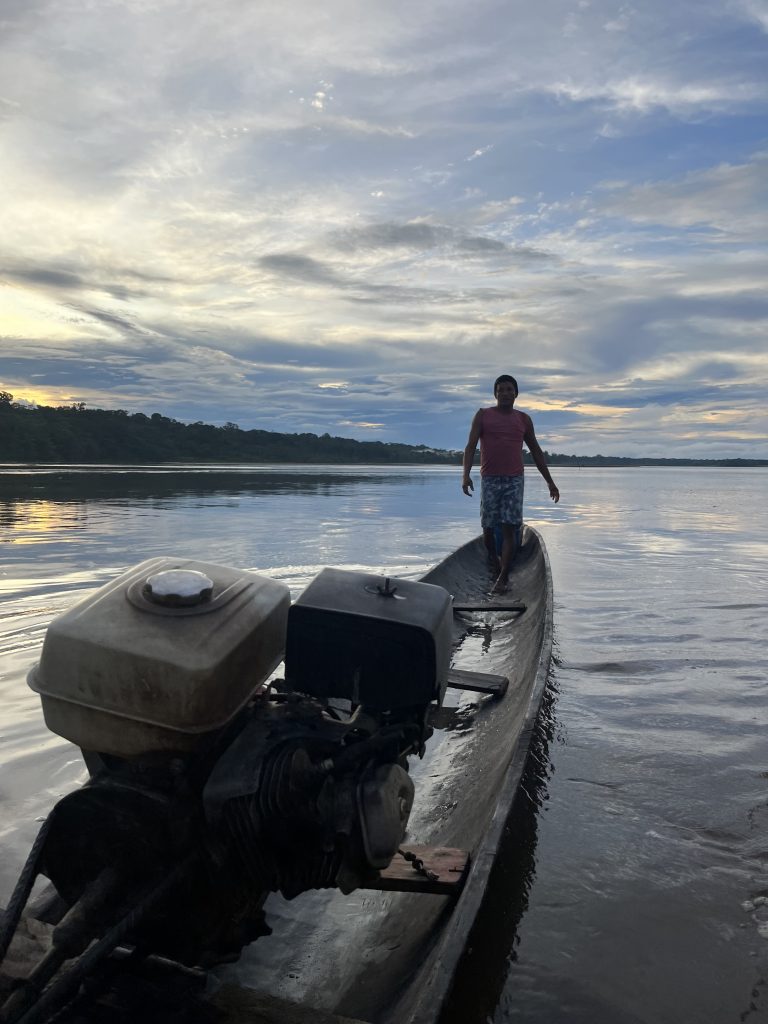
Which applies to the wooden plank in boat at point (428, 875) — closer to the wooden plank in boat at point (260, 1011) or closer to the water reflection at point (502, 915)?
the water reflection at point (502, 915)

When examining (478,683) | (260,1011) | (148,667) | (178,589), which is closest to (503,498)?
(478,683)

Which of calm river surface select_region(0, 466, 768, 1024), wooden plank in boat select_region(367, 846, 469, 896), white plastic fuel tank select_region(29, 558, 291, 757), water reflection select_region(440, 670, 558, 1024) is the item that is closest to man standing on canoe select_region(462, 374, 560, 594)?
calm river surface select_region(0, 466, 768, 1024)

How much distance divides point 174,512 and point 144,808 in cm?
1676

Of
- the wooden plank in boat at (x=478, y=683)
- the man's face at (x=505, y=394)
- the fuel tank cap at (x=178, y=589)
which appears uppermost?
the man's face at (x=505, y=394)

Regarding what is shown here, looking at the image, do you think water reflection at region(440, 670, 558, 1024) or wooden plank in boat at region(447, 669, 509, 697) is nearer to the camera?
water reflection at region(440, 670, 558, 1024)

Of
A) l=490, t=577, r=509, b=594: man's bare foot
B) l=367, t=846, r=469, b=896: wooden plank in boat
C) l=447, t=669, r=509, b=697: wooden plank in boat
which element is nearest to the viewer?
l=367, t=846, r=469, b=896: wooden plank in boat

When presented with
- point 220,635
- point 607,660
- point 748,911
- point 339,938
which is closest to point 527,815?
point 748,911

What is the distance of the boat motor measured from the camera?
170cm

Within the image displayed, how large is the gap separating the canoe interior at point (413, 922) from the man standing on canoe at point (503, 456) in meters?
3.58

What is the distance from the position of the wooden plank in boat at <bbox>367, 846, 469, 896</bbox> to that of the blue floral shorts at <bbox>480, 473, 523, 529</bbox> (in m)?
5.49

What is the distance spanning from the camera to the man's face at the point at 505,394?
24.3ft

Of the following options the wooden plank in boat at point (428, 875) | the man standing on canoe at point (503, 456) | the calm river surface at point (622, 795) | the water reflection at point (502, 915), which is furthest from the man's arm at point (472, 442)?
the wooden plank in boat at point (428, 875)

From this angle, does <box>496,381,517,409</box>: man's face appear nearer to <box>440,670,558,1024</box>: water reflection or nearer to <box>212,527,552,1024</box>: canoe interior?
<box>212,527,552,1024</box>: canoe interior

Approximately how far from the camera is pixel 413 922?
2.30 meters
